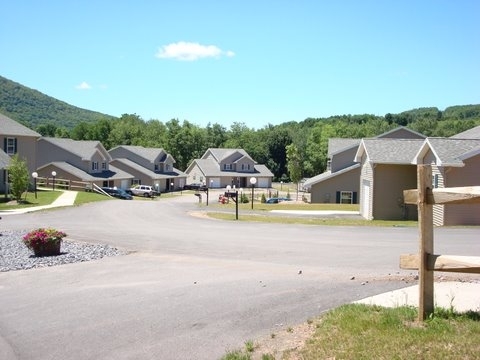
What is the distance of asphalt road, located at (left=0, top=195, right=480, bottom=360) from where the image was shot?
7183 mm

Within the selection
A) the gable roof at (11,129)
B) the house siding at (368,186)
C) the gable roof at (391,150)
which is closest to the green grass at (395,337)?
the gable roof at (391,150)

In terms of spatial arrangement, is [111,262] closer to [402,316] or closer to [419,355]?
[402,316]

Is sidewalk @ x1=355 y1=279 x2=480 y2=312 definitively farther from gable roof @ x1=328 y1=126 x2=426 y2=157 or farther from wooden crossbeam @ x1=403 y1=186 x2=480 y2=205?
gable roof @ x1=328 y1=126 x2=426 y2=157

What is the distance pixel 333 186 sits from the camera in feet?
178

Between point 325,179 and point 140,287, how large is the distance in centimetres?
4423

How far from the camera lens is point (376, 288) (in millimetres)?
9805

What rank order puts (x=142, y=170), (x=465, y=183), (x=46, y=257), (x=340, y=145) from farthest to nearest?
(x=142, y=170), (x=340, y=145), (x=465, y=183), (x=46, y=257)

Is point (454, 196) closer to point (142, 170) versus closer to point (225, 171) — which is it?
point (142, 170)

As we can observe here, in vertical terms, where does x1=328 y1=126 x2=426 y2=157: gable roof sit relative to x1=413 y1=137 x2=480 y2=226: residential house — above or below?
above

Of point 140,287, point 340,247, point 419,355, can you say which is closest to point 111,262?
point 140,287

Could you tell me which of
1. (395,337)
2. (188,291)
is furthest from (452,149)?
(395,337)

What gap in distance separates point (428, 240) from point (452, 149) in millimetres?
25556

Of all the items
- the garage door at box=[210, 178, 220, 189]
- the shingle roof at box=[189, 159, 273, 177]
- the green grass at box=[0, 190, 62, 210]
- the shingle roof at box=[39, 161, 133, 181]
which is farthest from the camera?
the shingle roof at box=[189, 159, 273, 177]

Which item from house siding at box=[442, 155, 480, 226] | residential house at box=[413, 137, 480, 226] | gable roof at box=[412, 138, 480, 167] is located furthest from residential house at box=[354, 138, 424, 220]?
house siding at box=[442, 155, 480, 226]
